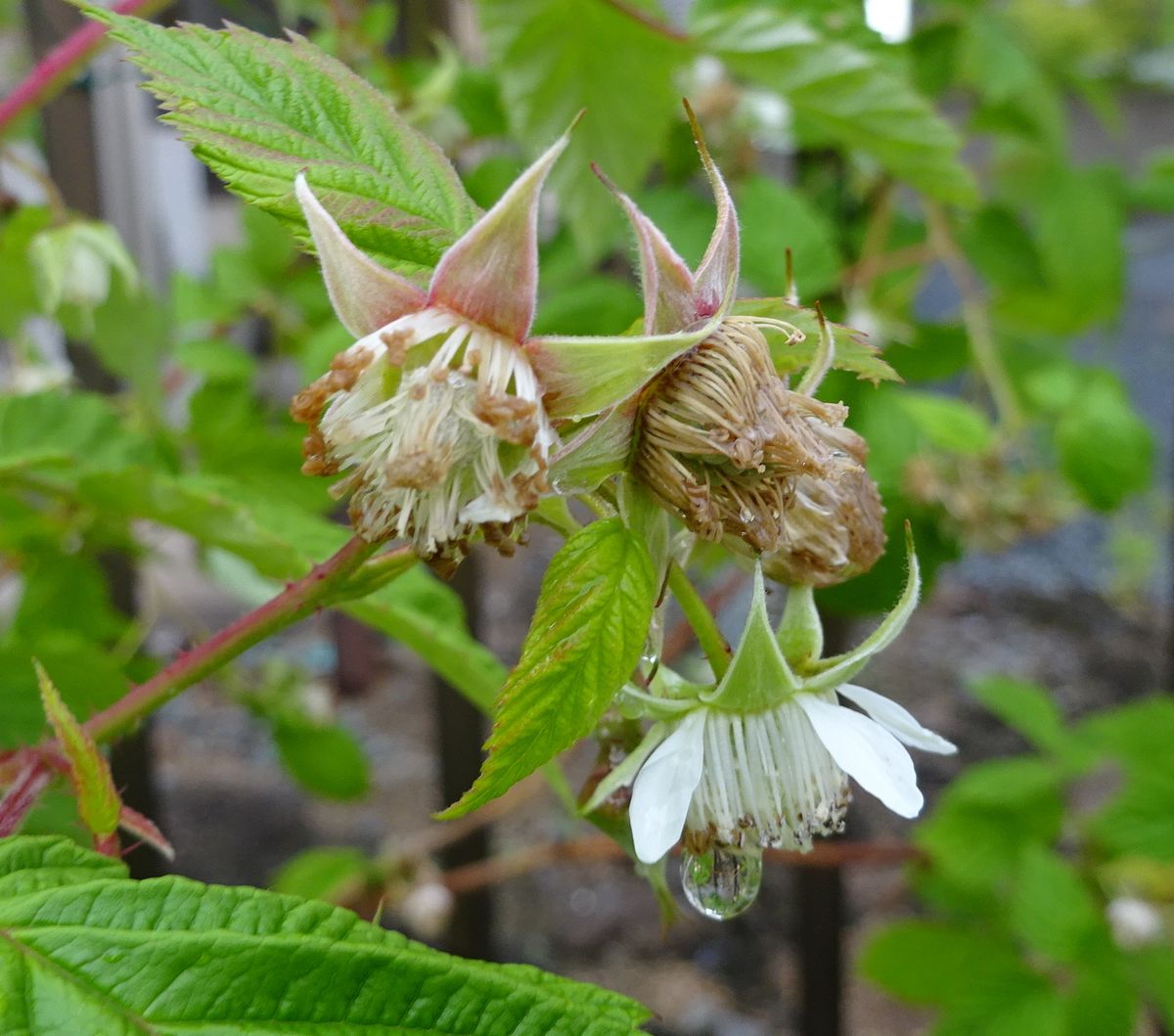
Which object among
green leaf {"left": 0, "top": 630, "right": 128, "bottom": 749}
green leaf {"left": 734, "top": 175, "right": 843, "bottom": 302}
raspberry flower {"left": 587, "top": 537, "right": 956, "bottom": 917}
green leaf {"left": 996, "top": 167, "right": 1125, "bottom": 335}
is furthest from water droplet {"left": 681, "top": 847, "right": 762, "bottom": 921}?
green leaf {"left": 996, "top": 167, "right": 1125, "bottom": 335}

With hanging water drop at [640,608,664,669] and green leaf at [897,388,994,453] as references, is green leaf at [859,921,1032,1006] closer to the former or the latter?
green leaf at [897,388,994,453]

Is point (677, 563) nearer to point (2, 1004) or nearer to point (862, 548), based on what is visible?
point (862, 548)

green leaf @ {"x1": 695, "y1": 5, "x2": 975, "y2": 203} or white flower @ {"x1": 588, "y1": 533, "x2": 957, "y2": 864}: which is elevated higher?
green leaf @ {"x1": 695, "y1": 5, "x2": 975, "y2": 203}

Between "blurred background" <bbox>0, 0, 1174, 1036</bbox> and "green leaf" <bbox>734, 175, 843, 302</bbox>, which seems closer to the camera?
"blurred background" <bbox>0, 0, 1174, 1036</bbox>

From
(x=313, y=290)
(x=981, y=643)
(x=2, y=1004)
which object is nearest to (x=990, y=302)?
(x=313, y=290)

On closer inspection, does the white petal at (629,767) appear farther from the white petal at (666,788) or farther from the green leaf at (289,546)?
the green leaf at (289,546)

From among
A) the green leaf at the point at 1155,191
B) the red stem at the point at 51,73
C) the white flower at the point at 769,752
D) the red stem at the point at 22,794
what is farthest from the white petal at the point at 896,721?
the green leaf at the point at 1155,191

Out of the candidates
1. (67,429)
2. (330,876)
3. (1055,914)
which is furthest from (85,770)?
(1055,914)
